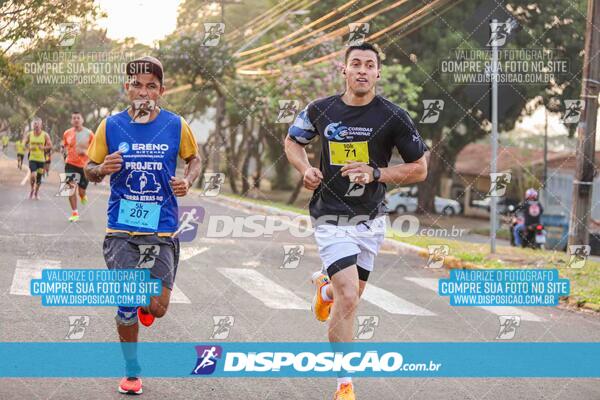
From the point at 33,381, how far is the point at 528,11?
38.0 metres

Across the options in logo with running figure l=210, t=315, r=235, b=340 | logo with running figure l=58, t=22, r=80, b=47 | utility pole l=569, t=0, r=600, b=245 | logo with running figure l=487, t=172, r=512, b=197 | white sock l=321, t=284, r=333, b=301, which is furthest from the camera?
utility pole l=569, t=0, r=600, b=245

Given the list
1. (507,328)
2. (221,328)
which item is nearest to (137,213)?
(221,328)

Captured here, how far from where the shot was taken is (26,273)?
1098cm

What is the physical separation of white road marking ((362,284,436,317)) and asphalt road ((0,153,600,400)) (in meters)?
0.01

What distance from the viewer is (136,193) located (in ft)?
19.2

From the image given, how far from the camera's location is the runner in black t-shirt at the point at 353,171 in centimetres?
598

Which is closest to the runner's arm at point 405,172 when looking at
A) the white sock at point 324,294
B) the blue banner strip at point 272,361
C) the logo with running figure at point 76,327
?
the white sock at point 324,294

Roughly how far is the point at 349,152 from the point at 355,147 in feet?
0.16

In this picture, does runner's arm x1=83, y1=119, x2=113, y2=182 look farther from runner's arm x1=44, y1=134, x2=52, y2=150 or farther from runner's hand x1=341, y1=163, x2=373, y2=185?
runner's arm x1=44, y1=134, x2=52, y2=150

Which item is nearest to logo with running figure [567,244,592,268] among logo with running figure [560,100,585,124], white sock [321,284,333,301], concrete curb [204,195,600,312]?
concrete curb [204,195,600,312]

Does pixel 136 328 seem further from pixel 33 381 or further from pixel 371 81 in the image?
pixel 371 81

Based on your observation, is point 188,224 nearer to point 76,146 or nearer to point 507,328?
point 76,146

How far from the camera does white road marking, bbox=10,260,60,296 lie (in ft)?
32.4

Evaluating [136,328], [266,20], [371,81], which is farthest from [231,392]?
[266,20]
